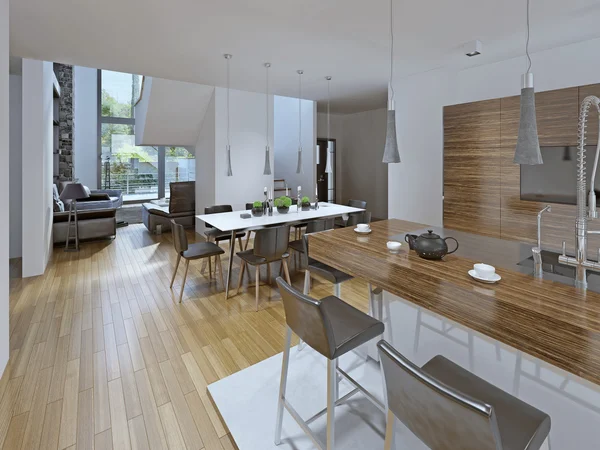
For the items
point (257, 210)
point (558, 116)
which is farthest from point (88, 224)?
point (558, 116)

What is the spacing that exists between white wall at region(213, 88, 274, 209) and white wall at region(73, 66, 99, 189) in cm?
605

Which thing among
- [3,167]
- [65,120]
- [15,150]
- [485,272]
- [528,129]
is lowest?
[485,272]

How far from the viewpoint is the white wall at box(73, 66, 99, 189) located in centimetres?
950

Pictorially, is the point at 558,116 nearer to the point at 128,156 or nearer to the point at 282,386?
the point at 282,386

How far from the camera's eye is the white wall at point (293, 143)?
7.55m

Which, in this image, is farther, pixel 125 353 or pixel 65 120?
pixel 65 120

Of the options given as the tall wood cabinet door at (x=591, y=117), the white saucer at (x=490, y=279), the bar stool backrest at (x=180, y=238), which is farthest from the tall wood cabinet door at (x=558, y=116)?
the bar stool backrest at (x=180, y=238)

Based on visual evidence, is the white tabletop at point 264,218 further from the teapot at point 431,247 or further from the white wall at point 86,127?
the white wall at point 86,127

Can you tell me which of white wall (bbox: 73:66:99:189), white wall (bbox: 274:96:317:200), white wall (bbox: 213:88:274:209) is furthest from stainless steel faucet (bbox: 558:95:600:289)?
white wall (bbox: 73:66:99:189)

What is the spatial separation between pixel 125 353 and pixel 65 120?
8.34 metres

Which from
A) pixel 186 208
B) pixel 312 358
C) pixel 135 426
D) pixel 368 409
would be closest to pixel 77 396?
pixel 135 426

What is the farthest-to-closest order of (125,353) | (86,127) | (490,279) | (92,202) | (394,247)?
(86,127)
(92,202)
(125,353)
(394,247)
(490,279)

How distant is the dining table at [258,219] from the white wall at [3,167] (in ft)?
5.52

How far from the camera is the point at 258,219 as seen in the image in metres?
3.92
